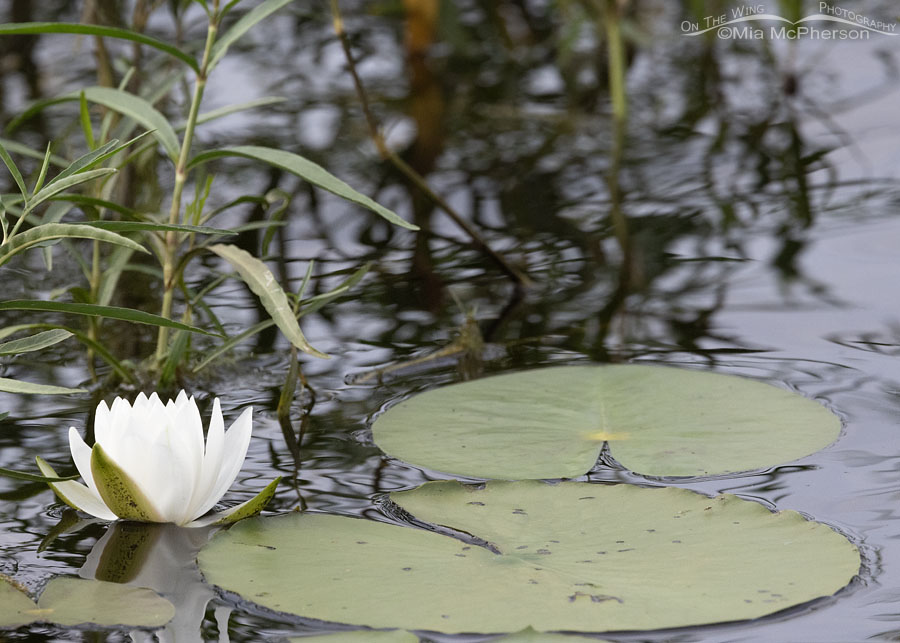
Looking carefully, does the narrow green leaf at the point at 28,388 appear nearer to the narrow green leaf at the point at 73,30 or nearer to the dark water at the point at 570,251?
the dark water at the point at 570,251

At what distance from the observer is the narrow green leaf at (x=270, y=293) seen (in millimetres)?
1165

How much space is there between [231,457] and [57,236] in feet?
0.96

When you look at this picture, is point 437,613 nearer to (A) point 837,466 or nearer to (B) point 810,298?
(A) point 837,466

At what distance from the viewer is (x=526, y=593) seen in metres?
0.96

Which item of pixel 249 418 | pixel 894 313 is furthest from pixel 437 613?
pixel 894 313

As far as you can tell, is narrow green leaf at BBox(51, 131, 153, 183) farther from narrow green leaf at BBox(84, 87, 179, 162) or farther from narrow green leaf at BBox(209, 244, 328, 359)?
narrow green leaf at BBox(84, 87, 179, 162)

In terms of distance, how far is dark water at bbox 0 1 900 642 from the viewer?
1.18 m

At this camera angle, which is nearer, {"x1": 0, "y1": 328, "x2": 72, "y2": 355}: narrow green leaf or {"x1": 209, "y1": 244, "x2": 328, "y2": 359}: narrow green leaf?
{"x1": 0, "y1": 328, "x2": 72, "y2": 355}: narrow green leaf

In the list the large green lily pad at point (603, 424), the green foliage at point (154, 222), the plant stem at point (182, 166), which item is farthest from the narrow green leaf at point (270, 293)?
the large green lily pad at point (603, 424)

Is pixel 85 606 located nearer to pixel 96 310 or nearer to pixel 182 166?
pixel 96 310

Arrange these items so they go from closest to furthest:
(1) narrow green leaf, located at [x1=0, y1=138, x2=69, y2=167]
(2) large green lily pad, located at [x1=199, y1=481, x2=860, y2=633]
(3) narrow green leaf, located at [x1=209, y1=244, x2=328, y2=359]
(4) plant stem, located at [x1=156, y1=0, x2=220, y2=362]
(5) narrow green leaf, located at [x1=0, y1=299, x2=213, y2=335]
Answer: (2) large green lily pad, located at [x1=199, y1=481, x2=860, y2=633], (5) narrow green leaf, located at [x1=0, y1=299, x2=213, y2=335], (3) narrow green leaf, located at [x1=209, y1=244, x2=328, y2=359], (4) plant stem, located at [x1=156, y1=0, x2=220, y2=362], (1) narrow green leaf, located at [x1=0, y1=138, x2=69, y2=167]

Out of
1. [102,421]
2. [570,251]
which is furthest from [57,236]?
[570,251]

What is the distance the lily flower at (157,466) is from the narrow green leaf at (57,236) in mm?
178

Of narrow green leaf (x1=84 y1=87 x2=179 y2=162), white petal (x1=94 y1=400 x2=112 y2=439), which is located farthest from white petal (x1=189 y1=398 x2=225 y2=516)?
narrow green leaf (x1=84 y1=87 x2=179 y2=162)
